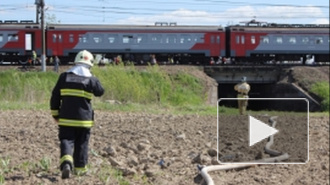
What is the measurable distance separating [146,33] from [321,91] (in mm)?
9328

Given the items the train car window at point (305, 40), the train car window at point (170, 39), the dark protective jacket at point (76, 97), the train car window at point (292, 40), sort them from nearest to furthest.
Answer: the dark protective jacket at point (76, 97) → the train car window at point (170, 39) → the train car window at point (292, 40) → the train car window at point (305, 40)

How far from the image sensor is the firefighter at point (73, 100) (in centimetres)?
557

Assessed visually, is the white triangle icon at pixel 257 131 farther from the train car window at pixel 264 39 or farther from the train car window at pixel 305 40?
the train car window at pixel 305 40

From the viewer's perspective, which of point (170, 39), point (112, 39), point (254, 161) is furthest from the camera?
point (170, 39)

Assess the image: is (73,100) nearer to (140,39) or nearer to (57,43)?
(57,43)

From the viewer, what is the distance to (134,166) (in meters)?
7.39

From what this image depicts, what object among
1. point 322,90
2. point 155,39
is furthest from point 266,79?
point 155,39

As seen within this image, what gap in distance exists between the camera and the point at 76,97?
559cm

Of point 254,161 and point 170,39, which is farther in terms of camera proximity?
point 170,39

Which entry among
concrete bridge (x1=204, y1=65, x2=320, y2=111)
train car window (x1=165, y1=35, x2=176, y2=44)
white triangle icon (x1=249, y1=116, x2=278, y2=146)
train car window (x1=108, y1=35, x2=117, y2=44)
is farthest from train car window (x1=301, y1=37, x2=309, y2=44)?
white triangle icon (x1=249, y1=116, x2=278, y2=146)

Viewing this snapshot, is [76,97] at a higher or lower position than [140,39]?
lower

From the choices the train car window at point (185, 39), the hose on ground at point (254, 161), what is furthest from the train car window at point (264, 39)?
the hose on ground at point (254, 161)

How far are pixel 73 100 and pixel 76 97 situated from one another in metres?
0.04

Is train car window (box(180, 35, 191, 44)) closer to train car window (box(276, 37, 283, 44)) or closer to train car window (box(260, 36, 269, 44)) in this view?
train car window (box(260, 36, 269, 44))
